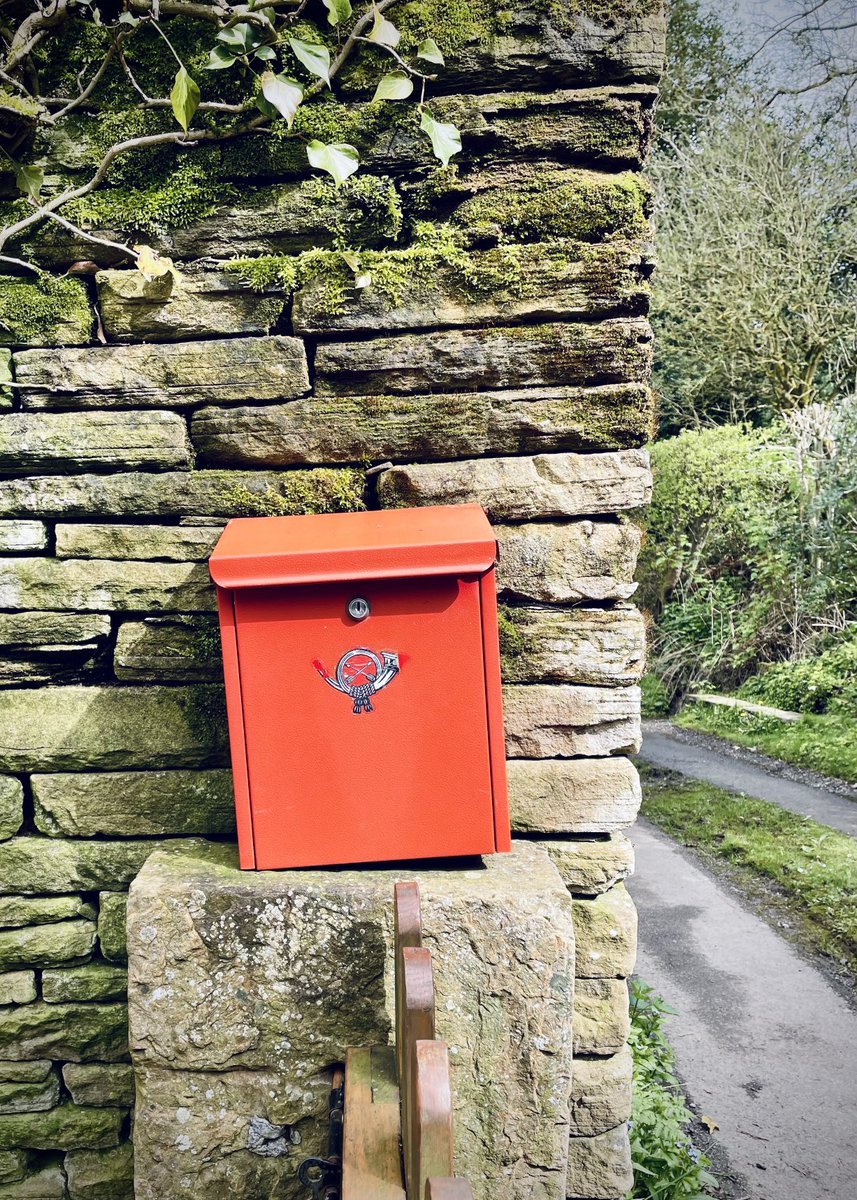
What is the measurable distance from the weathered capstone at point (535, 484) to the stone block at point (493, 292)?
36cm

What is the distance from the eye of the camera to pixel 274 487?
240cm

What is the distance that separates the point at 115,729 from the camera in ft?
7.88

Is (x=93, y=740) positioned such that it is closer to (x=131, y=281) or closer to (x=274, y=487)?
(x=274, y=487)

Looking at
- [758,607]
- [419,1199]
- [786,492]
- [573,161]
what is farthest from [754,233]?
[419,1199]

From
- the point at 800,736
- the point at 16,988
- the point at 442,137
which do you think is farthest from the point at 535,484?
the point at 800,736

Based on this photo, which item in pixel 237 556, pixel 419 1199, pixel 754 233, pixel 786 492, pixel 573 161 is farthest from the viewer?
pixel 754 233

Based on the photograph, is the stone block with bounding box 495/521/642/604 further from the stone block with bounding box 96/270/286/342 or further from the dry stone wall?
the stone block with bounding box 96/270/286/342

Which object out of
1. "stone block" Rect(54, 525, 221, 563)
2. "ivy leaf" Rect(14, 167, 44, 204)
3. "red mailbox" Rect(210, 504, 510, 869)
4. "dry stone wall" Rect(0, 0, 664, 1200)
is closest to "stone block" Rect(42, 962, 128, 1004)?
"dry stone wall" Rect(0, 0, 664, 1200)

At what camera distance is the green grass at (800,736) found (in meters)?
7.73

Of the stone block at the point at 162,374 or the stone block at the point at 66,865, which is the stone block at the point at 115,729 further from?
the stone block at the point at 162,374

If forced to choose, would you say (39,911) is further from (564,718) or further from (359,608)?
(564,718)

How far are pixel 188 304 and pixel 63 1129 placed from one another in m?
2.14

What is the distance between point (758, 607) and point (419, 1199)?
995cm

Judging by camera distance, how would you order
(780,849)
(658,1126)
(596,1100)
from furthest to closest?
(780,849), (658,1126), (596,1100)
